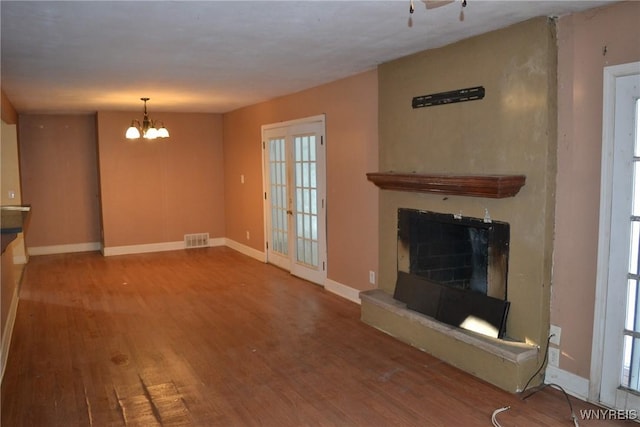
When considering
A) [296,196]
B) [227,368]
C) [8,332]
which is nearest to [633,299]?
[227,368]

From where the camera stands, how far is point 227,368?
3.64m

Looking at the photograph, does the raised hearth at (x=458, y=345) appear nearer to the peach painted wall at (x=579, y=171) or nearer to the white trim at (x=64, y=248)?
the peach painted wall at (x=579, y=171)

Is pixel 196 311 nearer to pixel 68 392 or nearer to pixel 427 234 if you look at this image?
pixel 68 392

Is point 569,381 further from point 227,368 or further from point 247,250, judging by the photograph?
point 247,250

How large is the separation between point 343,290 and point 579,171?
9.86 feet

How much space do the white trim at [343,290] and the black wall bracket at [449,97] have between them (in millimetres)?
2109

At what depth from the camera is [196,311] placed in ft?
16.5

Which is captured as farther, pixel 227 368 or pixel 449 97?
pixel 449 97

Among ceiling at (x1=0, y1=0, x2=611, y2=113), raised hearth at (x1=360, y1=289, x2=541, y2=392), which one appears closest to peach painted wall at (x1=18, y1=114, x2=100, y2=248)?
ceiling at (x1=0, y1=0, x2=611, y2=113)

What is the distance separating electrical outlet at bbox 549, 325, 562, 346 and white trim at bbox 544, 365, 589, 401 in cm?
17

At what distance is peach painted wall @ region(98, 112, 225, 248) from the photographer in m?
8.09

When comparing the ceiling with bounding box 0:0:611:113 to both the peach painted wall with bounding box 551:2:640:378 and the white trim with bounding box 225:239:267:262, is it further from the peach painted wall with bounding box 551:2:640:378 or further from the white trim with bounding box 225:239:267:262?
the white trim with bounding box 225:239:267:262

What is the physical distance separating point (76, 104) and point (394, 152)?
16.1ft

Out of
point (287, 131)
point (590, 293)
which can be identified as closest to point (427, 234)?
point (590, 293)
